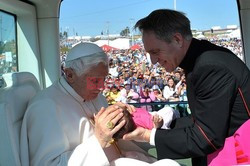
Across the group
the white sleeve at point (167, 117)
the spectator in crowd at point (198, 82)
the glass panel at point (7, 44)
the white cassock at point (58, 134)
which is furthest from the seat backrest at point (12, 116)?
the glass panel at point (7, 44)

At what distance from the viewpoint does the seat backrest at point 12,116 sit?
1.90m

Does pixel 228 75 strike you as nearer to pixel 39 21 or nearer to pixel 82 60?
pixel 82 60

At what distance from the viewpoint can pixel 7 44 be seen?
11.5ft

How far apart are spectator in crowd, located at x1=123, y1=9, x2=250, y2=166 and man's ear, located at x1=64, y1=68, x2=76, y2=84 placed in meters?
0.52

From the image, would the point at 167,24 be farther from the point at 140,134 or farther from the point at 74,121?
the point at 74,121

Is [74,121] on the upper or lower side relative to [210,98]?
lower

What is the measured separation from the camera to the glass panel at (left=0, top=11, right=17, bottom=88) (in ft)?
10.9

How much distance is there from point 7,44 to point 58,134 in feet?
6.19

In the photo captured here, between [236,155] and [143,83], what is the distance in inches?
355

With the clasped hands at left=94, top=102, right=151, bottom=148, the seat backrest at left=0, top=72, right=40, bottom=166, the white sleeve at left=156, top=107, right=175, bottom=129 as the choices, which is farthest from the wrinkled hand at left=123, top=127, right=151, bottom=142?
the seat backrest at left=0, top=72, right=40, bottom=166

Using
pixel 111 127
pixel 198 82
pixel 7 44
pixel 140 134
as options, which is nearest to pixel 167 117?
pixel 140 134

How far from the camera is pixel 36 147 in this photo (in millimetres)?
1945

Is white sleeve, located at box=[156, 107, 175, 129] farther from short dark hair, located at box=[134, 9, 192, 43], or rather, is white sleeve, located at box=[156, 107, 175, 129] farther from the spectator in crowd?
short dark hair, located at box=[134, 9, 192, 43]

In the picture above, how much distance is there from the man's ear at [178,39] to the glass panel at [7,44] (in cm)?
206
